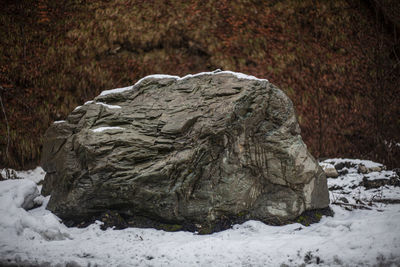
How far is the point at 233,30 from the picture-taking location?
791 cm

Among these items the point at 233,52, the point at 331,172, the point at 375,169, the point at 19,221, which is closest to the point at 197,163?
the point at 19,221

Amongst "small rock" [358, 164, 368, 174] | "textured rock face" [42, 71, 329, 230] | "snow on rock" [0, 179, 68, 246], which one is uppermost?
"textured rock face" [42, 71, 329, 230]

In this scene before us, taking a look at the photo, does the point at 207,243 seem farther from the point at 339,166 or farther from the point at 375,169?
the point at 375,169

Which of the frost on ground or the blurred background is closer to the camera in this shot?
the frost on ground

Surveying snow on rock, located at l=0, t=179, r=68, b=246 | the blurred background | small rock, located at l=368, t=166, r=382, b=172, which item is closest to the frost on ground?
snow on rock, located at l=0, t=179, r=68, b=246

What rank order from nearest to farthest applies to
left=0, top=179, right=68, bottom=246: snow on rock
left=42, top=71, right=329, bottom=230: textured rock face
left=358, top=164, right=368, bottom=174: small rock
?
left=0, top=179, right=68, bottom=246: snow on rock < left=42, top=71, right=329, bottom=230: textured rock face < left=358, top=164, right=368, bottom=174: small rock

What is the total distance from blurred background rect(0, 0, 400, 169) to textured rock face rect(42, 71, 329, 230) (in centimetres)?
380

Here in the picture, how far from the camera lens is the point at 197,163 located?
3.83 metres

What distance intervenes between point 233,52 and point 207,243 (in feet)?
19.8

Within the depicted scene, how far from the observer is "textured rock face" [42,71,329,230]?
374cm

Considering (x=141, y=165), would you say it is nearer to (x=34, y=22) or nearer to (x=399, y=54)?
(x=34, y=22)

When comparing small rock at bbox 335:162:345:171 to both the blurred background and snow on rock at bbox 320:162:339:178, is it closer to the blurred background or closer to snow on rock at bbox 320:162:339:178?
snow on rock at bbox 320:162:339:178

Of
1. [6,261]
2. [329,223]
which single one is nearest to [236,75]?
[329,223]

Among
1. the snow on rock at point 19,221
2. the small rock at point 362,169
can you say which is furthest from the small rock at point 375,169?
the snow on rock at point 19,221
